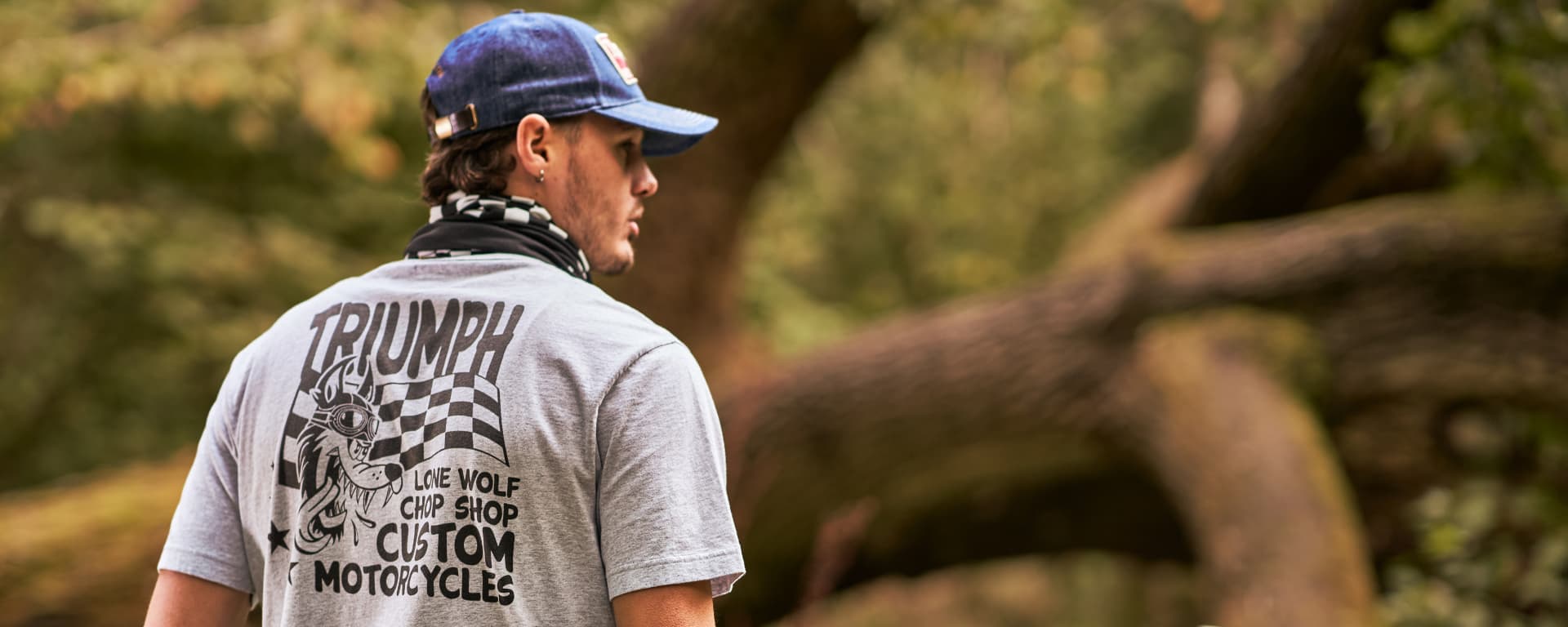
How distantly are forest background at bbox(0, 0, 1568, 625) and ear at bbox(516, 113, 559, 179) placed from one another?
1.14 m

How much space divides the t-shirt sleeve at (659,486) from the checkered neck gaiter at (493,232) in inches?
10.1

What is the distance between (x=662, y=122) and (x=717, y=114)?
3.93 metres

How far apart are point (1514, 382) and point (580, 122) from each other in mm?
4221

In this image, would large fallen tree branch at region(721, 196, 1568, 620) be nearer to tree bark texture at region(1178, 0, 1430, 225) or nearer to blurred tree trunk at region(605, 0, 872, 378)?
tree bark texture at region(1178, 0, 1430, 225)

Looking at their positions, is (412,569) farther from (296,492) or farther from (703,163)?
(703,163)

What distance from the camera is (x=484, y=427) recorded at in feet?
4.82

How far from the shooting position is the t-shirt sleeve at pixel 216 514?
167 centimetres

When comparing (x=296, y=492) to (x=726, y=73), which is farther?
(x=726, y=73)

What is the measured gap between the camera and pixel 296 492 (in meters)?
1.57

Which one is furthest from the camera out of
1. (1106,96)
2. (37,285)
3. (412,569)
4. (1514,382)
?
(1106,96)

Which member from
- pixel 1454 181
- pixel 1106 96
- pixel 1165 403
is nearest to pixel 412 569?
pixel 1165 403

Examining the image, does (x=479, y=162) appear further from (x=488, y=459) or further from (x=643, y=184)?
(x=488, y=459)

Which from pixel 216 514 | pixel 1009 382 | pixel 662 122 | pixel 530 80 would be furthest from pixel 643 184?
pixel 1009 382

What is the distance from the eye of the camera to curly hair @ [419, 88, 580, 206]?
5.52 ft
